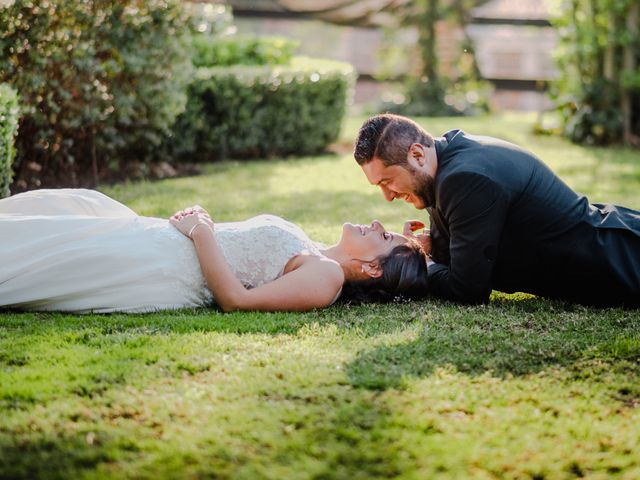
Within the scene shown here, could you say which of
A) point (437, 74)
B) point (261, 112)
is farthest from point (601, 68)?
point (261, 112)

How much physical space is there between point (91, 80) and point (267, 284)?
443cm

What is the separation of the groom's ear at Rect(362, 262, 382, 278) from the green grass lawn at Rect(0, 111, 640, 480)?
18cm

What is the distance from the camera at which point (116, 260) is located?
154 inches

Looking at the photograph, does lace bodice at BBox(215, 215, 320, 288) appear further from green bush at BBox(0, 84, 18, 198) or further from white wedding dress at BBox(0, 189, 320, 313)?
green bush at BBox(0, 84, 18, 198)

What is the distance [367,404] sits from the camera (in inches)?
115

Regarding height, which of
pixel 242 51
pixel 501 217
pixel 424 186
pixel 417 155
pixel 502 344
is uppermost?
pixel 242 51

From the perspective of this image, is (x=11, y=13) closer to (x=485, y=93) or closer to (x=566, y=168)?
(x=566, y=168)

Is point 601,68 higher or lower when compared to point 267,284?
higher

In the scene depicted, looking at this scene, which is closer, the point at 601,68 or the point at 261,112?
the point at 261,112

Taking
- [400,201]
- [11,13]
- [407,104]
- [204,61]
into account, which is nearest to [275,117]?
[204,61]

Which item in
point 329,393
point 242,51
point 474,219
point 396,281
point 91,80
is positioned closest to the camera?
point 329,393

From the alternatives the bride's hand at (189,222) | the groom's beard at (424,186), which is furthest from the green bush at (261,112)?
the groom's beard at (424,186)

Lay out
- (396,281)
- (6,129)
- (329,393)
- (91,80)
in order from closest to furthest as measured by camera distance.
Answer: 1. (329,393)
2. (396,281)
3. (6,129)
4. (91,80)

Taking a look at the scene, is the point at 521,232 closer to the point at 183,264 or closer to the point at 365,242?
the point at 365,242
